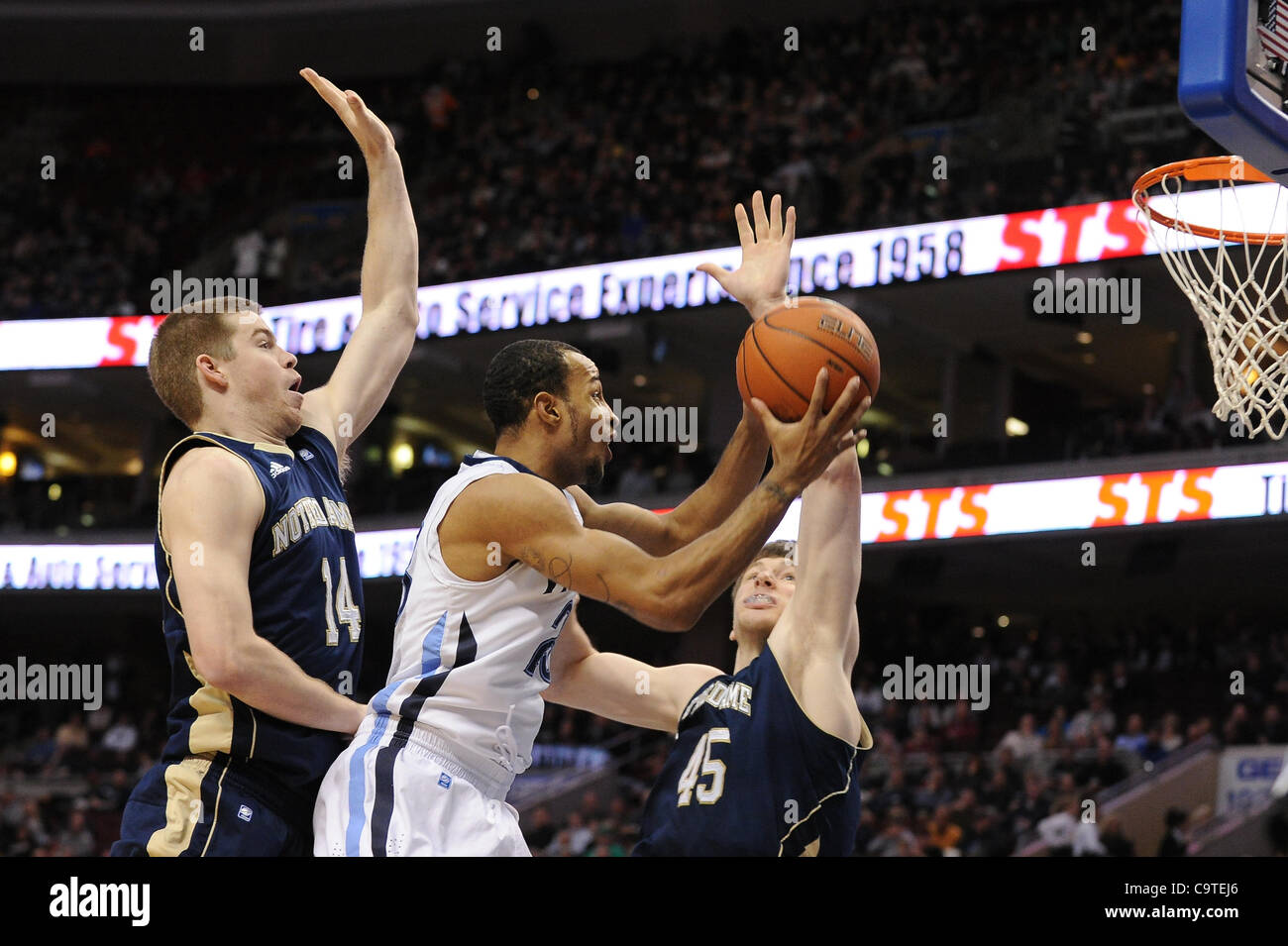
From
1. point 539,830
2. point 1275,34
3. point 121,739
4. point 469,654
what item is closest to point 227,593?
point 469,654

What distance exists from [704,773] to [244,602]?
3.98ft

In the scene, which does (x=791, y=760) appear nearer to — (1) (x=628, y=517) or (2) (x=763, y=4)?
(1) (x=628, y=517)

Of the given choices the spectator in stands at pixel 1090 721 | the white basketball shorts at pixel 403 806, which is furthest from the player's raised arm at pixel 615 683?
the spectator in stands at pixel 1090 721

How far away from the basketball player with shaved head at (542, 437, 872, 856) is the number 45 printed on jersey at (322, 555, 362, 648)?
59 centimetres

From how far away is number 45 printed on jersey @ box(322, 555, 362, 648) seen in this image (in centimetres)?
326

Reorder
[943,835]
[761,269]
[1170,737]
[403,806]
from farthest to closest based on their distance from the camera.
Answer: [1170,737], [943,835], [761,269], [403,806]

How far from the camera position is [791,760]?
3568 mm

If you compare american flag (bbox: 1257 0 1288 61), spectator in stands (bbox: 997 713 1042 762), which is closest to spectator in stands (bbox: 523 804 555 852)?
spectator in stands (bbox: 997 713 1042 762)

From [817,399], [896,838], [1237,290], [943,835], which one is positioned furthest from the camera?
[896,838]

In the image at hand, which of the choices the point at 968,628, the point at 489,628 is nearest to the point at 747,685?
the point at 489,628

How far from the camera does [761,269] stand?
11.5 ft

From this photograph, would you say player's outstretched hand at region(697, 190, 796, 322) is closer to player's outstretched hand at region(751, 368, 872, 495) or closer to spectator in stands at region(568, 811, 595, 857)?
player's outstretched hand at region(751, 368, 872, 495)

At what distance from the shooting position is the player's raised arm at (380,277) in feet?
12.5

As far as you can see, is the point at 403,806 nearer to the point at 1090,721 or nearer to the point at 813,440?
the point at 813,440
